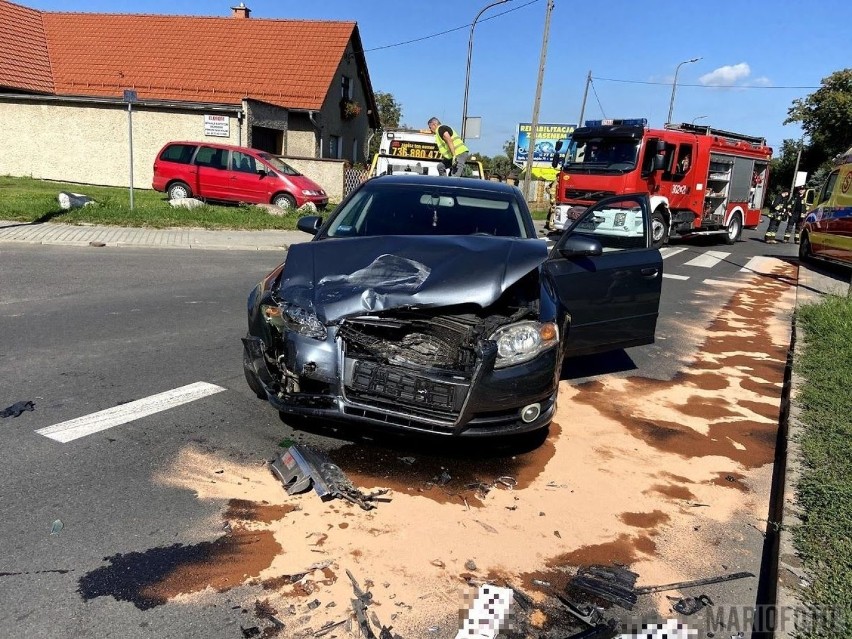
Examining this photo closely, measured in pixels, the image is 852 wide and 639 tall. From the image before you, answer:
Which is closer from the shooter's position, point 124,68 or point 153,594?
point 153,594

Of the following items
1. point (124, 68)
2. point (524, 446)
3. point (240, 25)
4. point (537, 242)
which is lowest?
point (524, 446)

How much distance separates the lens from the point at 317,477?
3379 millimetres

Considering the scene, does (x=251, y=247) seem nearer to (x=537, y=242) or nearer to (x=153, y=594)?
(x=537, y=242)

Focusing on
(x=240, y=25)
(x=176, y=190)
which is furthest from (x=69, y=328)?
(x=240, y=25)

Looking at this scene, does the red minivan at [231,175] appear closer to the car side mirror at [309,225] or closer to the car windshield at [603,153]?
the car windshield at [603,153]

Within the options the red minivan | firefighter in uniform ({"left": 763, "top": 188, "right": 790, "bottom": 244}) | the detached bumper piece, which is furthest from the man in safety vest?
→ firefighter in uniform ({"left": 763, "top": 188, "right": 790, "bottom": 244})

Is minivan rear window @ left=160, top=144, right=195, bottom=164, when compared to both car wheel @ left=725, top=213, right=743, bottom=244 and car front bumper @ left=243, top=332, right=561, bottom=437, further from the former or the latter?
car wheel @ left=725, top=213, right=743, bottom=244

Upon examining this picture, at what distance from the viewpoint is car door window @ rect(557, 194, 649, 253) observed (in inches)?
226

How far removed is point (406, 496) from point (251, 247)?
10.4 m

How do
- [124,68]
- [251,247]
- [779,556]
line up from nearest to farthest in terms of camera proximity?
[779,556]
[251,247]
[124,68]

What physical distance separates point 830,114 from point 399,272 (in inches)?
2250

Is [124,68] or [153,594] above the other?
[124,68]

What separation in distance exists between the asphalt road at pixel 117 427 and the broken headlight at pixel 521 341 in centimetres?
127

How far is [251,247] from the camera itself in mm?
12930
